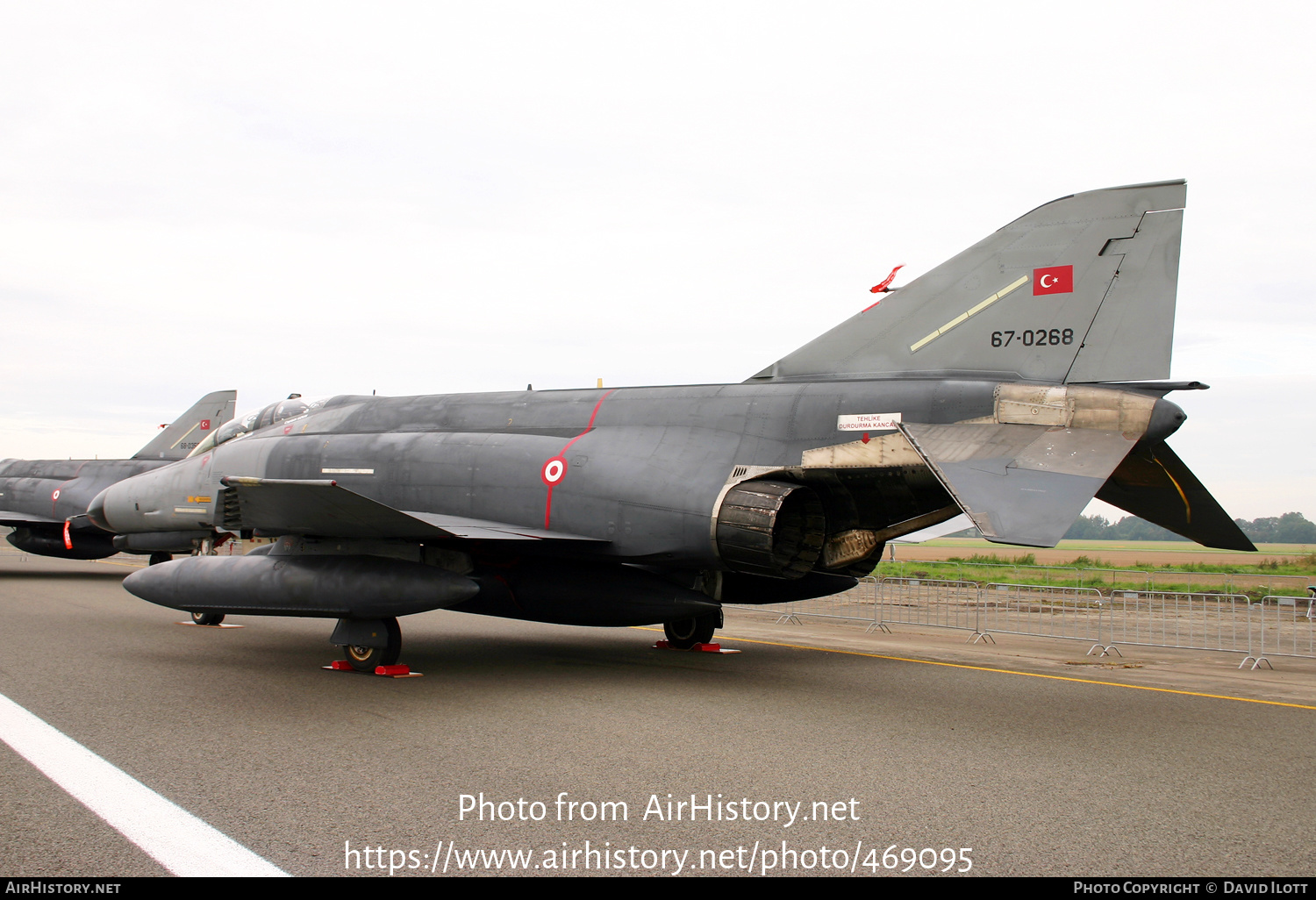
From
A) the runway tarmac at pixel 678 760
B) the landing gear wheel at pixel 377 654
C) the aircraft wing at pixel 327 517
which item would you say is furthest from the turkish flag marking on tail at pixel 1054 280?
the landing gear wheel at pixel 377 654

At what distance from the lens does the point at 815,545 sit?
27.0 feet

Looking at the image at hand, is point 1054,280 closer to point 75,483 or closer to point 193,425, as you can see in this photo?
point 193,425

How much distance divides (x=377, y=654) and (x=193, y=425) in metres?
15.6

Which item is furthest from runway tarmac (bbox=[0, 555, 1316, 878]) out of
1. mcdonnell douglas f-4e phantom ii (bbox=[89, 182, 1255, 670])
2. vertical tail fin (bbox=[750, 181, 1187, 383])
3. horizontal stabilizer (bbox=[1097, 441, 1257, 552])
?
vertical tail fin (bbox=[750, 181, 1187, 383])

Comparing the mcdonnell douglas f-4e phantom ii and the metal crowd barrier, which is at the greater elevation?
the mcdonnell douglas f-4e phantom ii

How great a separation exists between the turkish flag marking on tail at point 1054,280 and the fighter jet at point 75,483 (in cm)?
1871

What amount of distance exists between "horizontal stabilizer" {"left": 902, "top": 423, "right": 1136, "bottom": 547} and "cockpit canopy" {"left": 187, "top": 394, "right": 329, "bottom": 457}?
27.0 feet

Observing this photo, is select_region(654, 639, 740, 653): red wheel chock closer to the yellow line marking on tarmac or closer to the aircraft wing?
the yellow line marking on tarmac

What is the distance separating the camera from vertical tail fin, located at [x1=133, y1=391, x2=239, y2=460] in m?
21.0

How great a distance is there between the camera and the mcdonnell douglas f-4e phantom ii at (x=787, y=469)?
6.88 metres

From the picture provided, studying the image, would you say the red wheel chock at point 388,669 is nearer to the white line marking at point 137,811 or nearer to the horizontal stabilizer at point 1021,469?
the white line marking at point 137,811

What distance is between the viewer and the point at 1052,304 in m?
7.39

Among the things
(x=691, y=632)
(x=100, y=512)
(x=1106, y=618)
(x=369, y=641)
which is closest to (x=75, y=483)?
(x=100, y=512)
